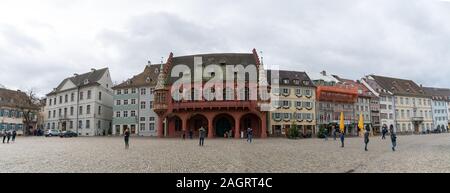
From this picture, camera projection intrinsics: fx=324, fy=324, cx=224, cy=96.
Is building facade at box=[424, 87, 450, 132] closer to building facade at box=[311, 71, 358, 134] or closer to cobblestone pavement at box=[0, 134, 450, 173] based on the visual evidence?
building facade at box=[311, 71, 358, 134]

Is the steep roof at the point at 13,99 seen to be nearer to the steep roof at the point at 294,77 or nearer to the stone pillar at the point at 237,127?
the stone pillar at the point at 237,127

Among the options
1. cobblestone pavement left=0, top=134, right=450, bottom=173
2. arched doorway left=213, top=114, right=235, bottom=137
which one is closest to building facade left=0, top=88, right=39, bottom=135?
arched doorway left=213, top=114, right=235, bottom=137

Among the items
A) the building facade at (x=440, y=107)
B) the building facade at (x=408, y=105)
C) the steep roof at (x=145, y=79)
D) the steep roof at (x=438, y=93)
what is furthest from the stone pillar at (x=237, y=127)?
the steep roof at (x=438, y=93)

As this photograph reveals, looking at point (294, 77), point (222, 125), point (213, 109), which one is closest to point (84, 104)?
→ point (222, 125)

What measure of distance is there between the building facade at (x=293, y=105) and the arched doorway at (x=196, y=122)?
468 inches

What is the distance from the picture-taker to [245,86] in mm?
46438

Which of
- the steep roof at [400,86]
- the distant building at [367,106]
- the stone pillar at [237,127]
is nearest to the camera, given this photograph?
the stone pillar at [237,127]

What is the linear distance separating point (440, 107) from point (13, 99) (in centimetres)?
9925

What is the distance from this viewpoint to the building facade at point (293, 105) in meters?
55.5

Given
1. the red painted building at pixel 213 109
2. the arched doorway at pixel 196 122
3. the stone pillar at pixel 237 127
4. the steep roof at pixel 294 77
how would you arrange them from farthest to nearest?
the steep roof at pixel 294 77 → the arched doorway at pixel 196 122 → the red painted building at pixel 213 109 → the stone pillar at pixel 237 127

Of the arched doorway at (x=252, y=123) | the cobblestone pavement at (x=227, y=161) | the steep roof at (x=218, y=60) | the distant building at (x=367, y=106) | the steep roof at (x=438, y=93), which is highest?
the steep roof at (x=218, y=60)

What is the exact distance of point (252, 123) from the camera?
4838cm

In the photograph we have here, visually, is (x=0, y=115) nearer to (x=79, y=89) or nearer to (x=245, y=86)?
(x=79, y=89)

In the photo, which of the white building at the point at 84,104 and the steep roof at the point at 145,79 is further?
the white building at the point at 84,104
